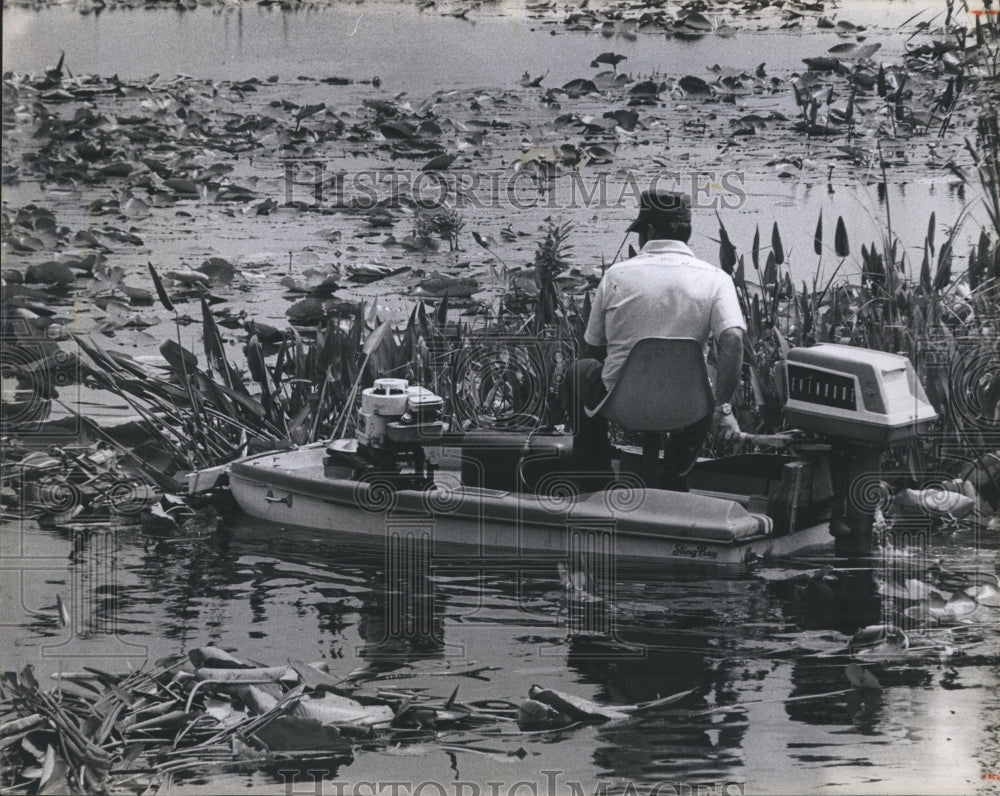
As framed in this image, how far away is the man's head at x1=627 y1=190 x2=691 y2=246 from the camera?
4766 mm

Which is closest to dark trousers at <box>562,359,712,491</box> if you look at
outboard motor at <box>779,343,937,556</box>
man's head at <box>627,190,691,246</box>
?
outboard motor at <box>779,343,937,556</box>

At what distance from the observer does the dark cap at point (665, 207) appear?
Result: 4764mm

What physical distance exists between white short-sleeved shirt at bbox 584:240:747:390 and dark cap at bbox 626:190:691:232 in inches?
2.8

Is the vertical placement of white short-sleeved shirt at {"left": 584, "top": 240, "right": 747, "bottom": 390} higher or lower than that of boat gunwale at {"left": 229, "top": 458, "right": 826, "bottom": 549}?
higher

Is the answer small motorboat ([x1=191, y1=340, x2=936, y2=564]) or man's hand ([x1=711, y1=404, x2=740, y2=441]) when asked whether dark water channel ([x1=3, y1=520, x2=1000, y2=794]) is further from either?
man's hand ([x1=711, y1=404, x2=740, y2=441])

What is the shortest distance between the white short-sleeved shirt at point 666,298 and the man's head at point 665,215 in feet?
0.12

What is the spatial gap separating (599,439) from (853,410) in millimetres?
826

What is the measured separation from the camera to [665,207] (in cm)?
476

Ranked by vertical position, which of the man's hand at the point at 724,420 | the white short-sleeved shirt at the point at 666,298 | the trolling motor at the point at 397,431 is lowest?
the trolling motor at the point at 397,431

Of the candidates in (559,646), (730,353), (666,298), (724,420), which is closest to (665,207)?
(666,298)

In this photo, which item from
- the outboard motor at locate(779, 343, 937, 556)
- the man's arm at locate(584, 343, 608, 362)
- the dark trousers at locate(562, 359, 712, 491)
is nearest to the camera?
the outboard motor at locate(779, 343, 937, 556)

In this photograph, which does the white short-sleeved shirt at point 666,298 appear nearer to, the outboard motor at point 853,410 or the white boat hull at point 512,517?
the outboard motor at point 853,410

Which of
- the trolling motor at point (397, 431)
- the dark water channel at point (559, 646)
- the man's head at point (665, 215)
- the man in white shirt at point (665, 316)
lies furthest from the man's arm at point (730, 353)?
the trolling motor at point (397, 431)

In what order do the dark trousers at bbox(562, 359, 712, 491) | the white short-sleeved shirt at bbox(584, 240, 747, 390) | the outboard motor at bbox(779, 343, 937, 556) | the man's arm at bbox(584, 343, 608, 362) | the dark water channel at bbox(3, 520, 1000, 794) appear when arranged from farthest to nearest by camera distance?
the man's arm at bbox(584, 343, 608, 362) < the dark trousers at bbox(562, 359, 712, 491) < the white short-sleeved shirt at bbox(584, 240, 747, 390) < the outboard motor at bbox(779, 343, 937, 556) < the dark water channel at bbox(3, 520, 1000, 794)
